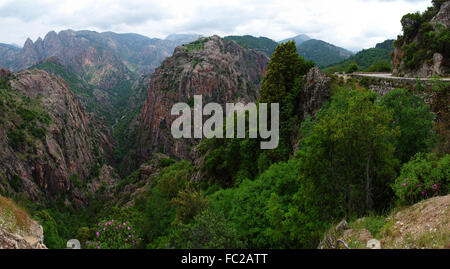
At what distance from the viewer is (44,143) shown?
88.8 meters

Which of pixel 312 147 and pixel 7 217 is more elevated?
pixel 312 147

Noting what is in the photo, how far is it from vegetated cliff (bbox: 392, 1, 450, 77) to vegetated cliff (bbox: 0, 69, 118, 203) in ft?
264

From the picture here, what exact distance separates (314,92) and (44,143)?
95.0m

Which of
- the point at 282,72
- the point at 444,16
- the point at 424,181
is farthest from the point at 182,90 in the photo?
the point at 424,181

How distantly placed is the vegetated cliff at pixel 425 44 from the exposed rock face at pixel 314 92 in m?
10.9

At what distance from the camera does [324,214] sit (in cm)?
1280

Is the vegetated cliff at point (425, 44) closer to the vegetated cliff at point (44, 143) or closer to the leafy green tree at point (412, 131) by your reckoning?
the leafy green tree at point (412, 131)

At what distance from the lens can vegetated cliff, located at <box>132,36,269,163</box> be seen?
446 ft

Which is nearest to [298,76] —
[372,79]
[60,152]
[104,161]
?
[372,79]

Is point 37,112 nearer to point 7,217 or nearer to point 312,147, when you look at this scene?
point 7,217

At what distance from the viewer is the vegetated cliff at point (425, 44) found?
2716 cm

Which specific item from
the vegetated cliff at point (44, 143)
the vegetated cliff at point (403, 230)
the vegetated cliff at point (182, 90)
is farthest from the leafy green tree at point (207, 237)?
the vegetated cliff at point (182, 90)

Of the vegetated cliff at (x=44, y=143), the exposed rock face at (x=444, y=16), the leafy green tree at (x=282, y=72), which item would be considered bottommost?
the vegetated cliff at (x=44, y=143)
